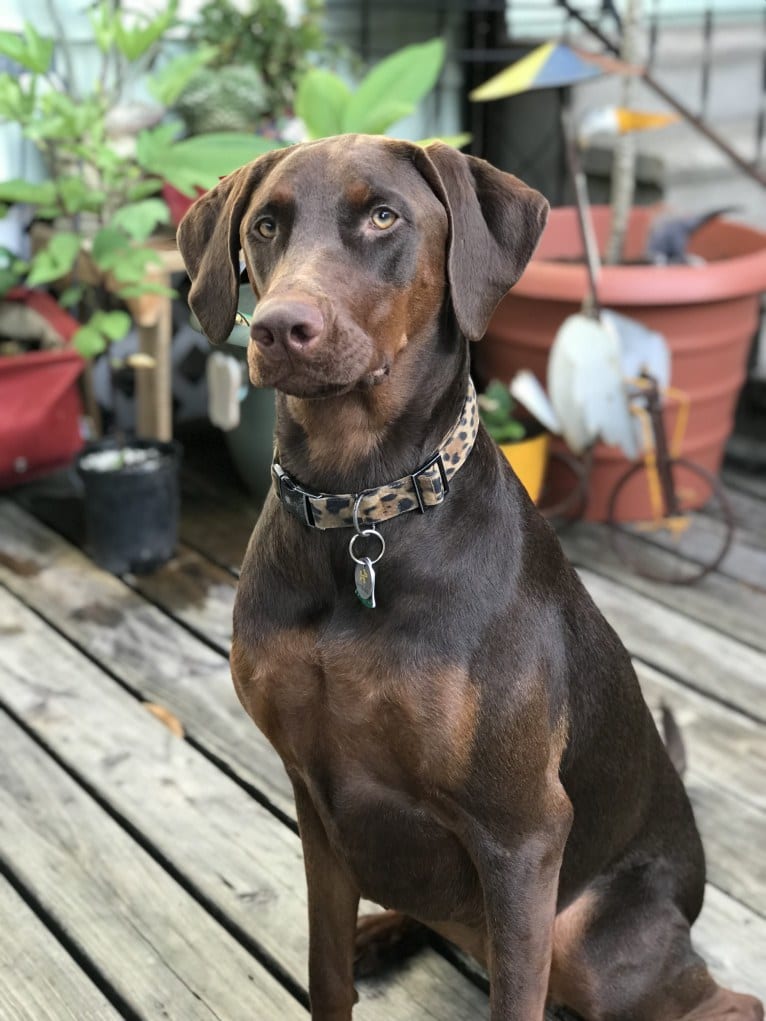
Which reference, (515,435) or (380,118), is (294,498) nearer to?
(380,118)

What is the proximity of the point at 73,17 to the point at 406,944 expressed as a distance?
289cm

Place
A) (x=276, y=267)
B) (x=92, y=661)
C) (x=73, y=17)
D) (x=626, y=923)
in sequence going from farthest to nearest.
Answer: (x=73, y=17) → (x=92, y=661) → (x=626, y=923) → (x=276, y=267)

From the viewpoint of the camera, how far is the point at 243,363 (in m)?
3.22

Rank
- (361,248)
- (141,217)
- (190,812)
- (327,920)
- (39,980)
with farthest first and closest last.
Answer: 1. (141,217)
2. (190,812)
3. (39,980)
4. (327,920)
5. (361,248)

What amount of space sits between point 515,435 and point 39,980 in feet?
6.01

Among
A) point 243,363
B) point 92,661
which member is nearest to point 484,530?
point 92,661

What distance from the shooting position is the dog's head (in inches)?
50.8

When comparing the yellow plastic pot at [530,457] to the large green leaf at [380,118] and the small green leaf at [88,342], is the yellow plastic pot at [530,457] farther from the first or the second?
the small green leaf at [88,342]

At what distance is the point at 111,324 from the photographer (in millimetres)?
3021

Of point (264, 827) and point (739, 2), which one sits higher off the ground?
point (739, 2)

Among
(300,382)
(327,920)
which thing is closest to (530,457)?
(327,920)

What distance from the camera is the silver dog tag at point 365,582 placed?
4.68ft

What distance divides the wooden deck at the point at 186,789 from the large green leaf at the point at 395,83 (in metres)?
1.15

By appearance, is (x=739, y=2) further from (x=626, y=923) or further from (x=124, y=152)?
(x=626, y=923)
